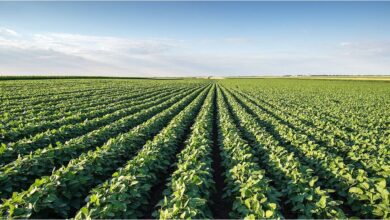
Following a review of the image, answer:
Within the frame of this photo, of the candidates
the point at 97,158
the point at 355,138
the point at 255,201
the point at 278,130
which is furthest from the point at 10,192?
the point at 355,138

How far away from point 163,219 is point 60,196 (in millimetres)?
2654

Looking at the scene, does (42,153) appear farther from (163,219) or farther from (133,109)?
(133,109)

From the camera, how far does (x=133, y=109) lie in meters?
19.3

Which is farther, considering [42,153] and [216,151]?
[216,151]

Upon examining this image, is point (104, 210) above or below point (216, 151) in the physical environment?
above

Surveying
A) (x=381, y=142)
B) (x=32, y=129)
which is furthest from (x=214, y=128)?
(x=32, y=129)

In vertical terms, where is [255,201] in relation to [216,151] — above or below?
above

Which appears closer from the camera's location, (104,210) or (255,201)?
(104,210)

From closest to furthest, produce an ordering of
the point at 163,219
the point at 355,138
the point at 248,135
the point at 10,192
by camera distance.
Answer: the point at 163,219, the point at 10,192, the point at 355,138, the point at 248,135

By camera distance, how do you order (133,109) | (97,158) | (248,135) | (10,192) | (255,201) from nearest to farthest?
(255,201), (10,192), (97,158), (248,135), (133,109)

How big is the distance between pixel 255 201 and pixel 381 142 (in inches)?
349

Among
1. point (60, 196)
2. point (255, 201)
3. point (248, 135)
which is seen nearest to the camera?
point (255, 201)

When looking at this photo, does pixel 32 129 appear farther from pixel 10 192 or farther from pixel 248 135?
pixel 248 135

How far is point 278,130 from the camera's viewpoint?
12.7 meters
